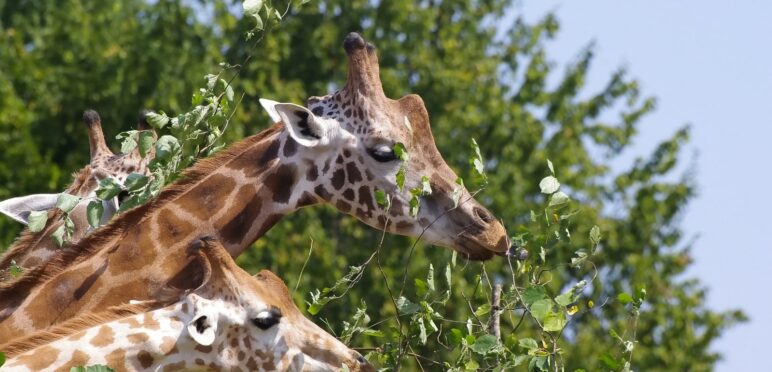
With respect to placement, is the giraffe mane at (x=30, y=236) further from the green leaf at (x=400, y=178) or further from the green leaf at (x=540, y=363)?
the green leaf at (x=540, y=363)

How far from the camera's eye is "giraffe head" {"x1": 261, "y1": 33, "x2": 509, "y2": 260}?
8.77 m

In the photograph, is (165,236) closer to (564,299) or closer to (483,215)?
(483,215)

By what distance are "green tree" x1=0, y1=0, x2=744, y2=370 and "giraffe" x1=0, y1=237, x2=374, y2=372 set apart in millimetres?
11465

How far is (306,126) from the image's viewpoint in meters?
8.76

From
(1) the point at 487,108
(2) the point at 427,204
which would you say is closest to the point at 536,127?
(1) the point at 487,108

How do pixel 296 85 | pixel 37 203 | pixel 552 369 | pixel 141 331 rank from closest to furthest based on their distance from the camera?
pixel 141 331
pixel 552 369
pixel 37 203
pixel 296 85

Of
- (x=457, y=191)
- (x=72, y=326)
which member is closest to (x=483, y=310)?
(x=457, y=191)

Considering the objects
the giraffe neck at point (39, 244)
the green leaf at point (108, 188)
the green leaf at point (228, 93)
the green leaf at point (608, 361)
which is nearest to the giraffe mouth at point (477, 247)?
the green leaf at point (608, 361)

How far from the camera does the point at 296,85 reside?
872 inches

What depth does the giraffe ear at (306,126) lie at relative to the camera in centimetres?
862

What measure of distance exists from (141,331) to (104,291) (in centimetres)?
103

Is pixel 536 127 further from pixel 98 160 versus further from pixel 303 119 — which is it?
pixel 303 119

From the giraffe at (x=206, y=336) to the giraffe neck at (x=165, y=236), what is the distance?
404 mm

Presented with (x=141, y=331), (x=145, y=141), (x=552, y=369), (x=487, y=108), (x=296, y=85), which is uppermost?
(x=487, y=108)
